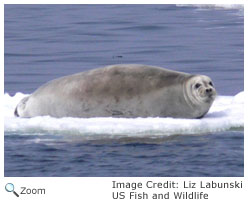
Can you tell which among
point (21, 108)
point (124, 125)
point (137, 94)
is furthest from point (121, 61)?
point (124, 125)

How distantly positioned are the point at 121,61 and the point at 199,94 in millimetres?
6235

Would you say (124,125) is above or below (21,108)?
below

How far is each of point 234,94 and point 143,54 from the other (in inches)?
189

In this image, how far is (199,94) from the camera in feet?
39.0

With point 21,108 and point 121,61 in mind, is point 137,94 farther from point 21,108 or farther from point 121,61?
point 121,61

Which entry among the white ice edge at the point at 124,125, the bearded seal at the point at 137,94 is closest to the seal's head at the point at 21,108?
the white ice edge at the point at 124,125

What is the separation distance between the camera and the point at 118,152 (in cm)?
1026

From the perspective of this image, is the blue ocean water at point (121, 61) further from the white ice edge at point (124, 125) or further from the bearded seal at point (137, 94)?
the bearded seal at point (137, 94)

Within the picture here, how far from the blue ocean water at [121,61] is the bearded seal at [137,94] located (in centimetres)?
67

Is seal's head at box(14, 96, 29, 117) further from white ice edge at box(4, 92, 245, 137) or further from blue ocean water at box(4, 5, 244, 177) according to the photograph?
blue ocean water at box(4, 5, 244, 177)

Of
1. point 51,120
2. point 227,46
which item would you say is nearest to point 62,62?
point 227,46

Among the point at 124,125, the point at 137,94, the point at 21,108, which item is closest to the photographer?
the point at 124,125

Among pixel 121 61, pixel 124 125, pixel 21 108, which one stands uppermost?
pixel 121 61
